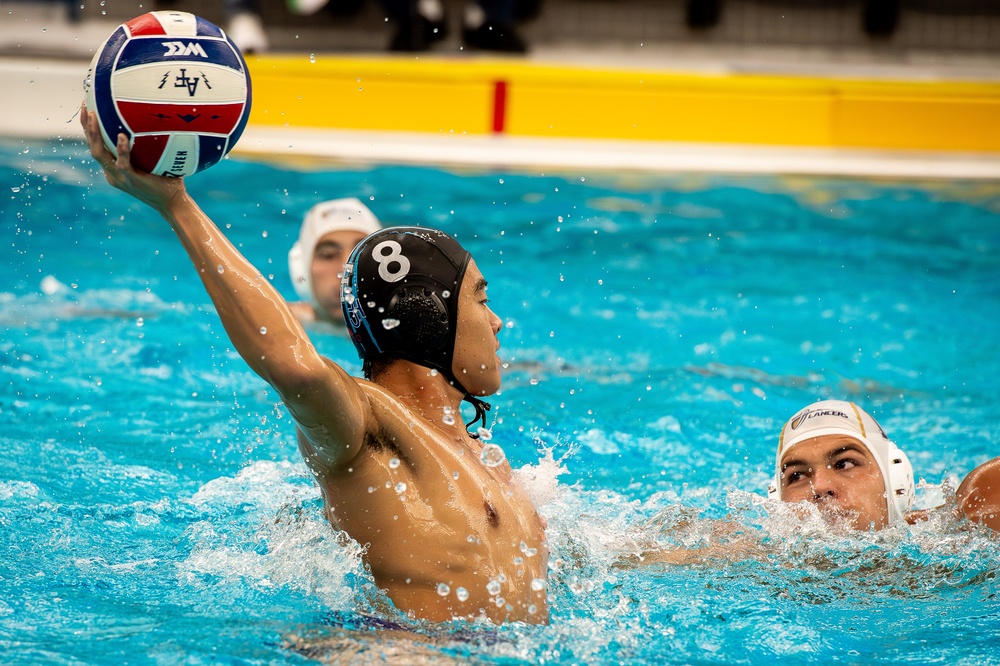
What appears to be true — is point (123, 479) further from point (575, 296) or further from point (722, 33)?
point (722, 33)

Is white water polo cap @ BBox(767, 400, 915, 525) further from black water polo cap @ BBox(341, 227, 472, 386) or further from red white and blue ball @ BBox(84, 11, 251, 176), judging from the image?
red white and blue ball @ BBox(84, 11, 251, 176)

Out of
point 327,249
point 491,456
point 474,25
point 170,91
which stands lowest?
point 491,456

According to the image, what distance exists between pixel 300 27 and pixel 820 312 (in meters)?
7.20

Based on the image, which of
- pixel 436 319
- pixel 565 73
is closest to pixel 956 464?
pixel 436 319

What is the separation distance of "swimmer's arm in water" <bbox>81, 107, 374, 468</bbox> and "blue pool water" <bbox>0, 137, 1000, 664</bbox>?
56cm

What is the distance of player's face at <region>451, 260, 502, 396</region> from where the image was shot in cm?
270

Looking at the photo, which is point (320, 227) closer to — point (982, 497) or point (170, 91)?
point (170, 91)

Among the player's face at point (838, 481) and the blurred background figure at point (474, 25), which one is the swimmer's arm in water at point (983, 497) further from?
the blurred background figure at point (474, 25)

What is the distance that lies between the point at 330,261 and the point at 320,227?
173 millimetres

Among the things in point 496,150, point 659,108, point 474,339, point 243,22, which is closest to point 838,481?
point 474,339

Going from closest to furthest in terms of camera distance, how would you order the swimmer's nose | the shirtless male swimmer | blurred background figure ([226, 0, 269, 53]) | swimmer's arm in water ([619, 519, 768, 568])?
the shirtless male swimmer
swimmer's arm in water ([619, 519, 768, 568])
the swimmer's nose
blurred background figure ([226, 0, 269, 53])

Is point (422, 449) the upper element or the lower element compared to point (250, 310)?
lower

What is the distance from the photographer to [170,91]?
2.37 metres

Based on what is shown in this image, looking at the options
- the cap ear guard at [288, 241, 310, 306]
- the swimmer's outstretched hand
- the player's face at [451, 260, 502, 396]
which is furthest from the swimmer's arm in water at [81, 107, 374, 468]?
the cap ear guard at [288, 241, 310, 306]
